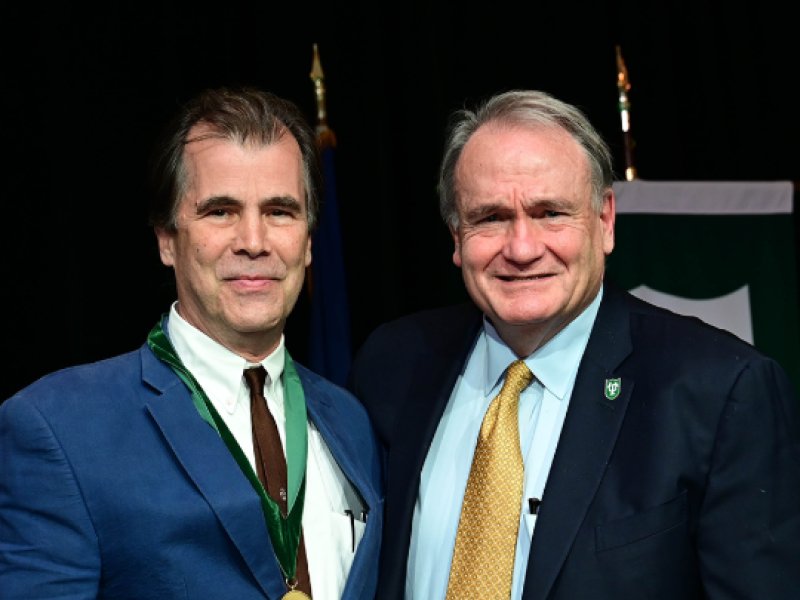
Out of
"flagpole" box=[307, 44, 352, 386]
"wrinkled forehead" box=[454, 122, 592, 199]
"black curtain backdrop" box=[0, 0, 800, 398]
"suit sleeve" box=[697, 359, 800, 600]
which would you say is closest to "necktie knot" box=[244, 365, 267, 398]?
"wrinkled forehead" box=[454, 122, 592, 199]

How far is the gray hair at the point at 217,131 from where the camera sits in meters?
2.22

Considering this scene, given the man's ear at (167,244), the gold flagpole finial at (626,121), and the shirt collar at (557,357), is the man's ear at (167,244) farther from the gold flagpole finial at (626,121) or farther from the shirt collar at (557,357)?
the gold flagpole finial at (626,121)

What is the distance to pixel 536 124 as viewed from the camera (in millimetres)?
2250

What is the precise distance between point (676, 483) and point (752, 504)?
0.49ft

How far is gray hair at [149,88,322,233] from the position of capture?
222 cm

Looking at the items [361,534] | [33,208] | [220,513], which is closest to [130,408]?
[220,513]

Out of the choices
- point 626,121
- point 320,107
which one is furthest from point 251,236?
point 626,121

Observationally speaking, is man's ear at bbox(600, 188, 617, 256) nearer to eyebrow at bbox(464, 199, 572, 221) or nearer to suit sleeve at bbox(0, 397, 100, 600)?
eyebrow at bbox(464, 199, 572, 221)

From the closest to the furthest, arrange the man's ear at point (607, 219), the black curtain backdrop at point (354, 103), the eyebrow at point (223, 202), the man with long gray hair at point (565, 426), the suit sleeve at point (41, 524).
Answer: the suit sleeve at point (41, 524)
the man with long gray hair at point (565, 426)
the eyebrow at point (223, 202)
the man's ear at point (607, 219)
the black curtain backdrop at point (354, 103)

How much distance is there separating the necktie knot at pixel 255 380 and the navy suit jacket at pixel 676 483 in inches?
26.4

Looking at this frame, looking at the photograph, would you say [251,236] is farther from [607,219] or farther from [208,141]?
[607,219]

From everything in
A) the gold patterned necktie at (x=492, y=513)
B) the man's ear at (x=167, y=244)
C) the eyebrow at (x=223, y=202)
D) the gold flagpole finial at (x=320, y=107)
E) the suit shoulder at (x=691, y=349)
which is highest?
the gold flagpole finial at (x=320, y=107)

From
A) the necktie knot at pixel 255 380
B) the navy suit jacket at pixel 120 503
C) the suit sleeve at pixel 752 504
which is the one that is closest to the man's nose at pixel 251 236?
the necktie knot at pixel 255 380

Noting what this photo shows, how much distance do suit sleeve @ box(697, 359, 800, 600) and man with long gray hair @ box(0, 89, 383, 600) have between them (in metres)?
0.75
